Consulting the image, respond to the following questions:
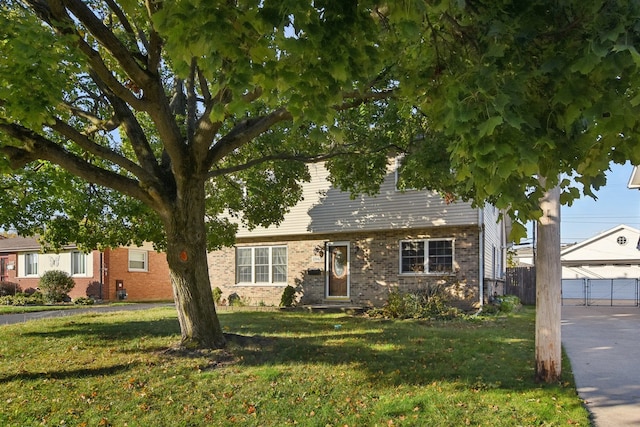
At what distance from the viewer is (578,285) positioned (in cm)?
3403

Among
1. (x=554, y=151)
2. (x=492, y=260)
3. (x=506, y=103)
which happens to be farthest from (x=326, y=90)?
(x=492, y=260)

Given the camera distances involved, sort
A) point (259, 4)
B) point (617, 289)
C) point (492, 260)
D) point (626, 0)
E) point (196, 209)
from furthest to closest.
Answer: point (617, 289)
point (492, 260)
point (196, 209)
point (259, 4)
point (626, 0)

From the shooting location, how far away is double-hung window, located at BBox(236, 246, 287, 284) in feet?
64.3

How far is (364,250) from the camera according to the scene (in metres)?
17.6

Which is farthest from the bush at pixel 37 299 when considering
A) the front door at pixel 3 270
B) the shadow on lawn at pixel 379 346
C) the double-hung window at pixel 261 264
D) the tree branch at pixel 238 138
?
the tree branch at pixel 238 138

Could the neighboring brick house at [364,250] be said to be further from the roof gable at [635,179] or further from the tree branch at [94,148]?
the tree branch at [94,148]

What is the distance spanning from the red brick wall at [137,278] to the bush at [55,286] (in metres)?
2.03

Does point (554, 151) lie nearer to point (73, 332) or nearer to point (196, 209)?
point (196, 209)

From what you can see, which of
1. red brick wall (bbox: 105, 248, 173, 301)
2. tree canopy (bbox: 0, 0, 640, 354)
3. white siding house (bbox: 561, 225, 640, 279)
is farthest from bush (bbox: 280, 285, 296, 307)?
white siding house (bbox: 561, 225, 640, 279)

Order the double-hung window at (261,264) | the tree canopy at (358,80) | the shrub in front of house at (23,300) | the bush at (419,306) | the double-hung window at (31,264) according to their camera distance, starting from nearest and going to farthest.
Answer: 1. the tree canopy at (358,80)
2. the bush at (419,306)
3. the double-hung window at (261,264)
4. the shrub in front of house at (23,300)
5. the double-hung window at (31,264)

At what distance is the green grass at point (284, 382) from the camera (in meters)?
5.57

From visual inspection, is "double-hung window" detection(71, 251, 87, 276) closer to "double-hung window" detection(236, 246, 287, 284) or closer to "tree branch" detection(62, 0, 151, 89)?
"double-hung window" detection(236, 246, 287, 284)

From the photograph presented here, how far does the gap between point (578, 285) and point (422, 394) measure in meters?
32.7

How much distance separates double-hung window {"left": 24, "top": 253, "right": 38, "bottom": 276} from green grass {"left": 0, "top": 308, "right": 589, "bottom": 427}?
21.3 metres
